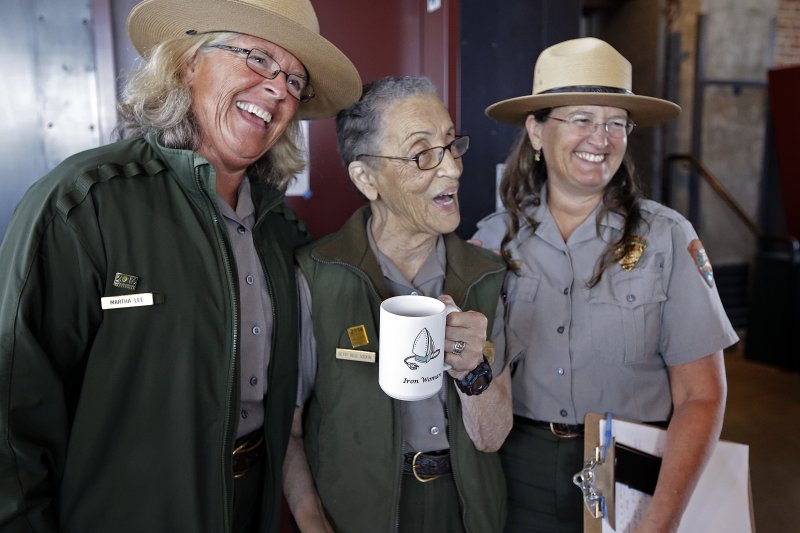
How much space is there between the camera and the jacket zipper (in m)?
1.30

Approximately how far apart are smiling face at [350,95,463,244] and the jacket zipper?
49 cm

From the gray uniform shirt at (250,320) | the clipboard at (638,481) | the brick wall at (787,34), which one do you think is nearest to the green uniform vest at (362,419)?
the gray uniform shirt at (250,320)

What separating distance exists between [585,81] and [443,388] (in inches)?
39.1

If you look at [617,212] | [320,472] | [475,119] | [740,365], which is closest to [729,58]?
[740,365]

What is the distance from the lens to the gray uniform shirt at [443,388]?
1544 millimetres

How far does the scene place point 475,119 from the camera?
2.50 m

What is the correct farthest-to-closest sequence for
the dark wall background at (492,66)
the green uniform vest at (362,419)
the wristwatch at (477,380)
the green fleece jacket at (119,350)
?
the dark wall background at (492,66), the green uniform vest at (362,419), the wristwatch at (477,380), the green fleece jacket at (119,350)

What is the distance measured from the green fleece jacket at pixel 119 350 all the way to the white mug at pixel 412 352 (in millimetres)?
356

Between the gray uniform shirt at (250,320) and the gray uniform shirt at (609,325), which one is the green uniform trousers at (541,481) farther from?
the gray uniform shirt at (250,320)

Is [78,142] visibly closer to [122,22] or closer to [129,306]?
[122,22]

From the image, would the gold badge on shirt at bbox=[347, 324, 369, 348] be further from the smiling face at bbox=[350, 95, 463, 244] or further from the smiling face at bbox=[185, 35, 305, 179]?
the smiling face at bbox=[185, 35, 305, 179]

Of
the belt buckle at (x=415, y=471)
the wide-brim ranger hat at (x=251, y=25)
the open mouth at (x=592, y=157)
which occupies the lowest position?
the belt buckle at (x=415, y=471)

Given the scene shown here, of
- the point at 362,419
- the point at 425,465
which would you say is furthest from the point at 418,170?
the point at 425,465

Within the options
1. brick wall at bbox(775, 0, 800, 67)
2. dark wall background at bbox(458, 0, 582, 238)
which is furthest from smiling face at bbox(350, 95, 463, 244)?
brick wall at bbox(775, 0, 800, 67)
